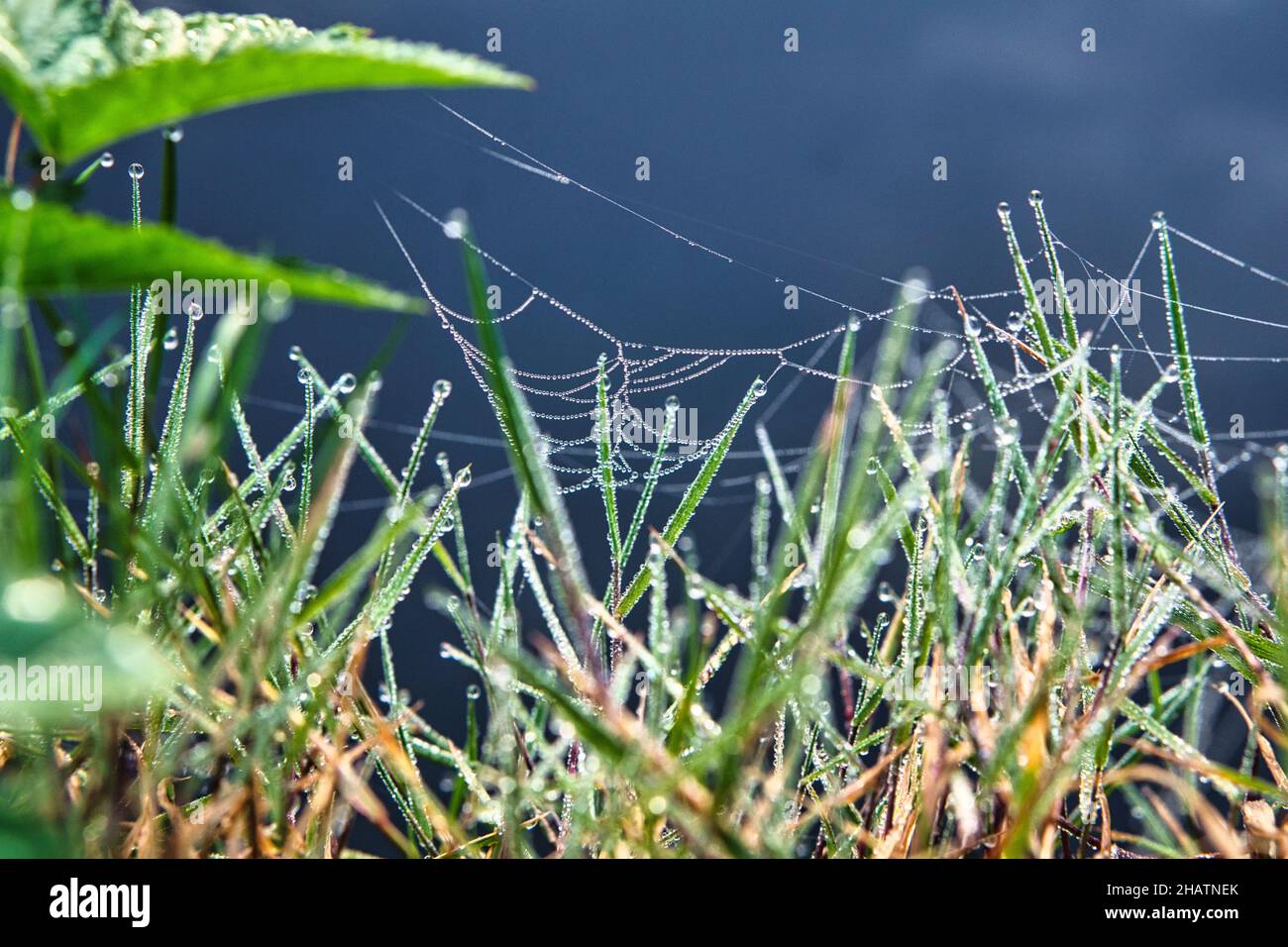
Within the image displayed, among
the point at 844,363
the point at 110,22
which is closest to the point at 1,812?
the point at 110,22

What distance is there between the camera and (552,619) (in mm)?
380

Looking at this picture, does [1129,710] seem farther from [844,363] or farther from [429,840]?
[429,840]

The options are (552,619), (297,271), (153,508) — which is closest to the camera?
(297,271)

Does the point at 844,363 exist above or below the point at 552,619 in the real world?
above

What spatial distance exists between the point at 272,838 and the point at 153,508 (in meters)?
0.12

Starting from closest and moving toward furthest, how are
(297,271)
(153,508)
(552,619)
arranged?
(297,271) → (153,508) → (552,619)
